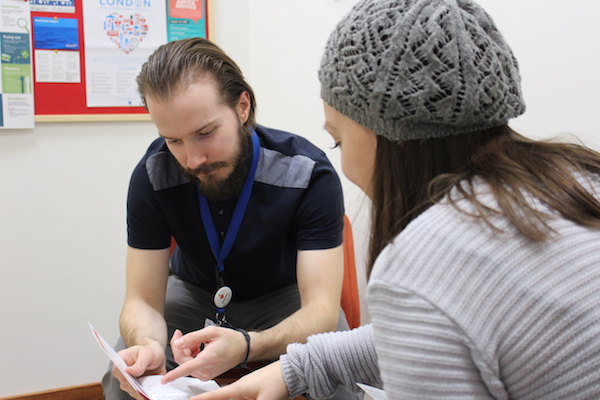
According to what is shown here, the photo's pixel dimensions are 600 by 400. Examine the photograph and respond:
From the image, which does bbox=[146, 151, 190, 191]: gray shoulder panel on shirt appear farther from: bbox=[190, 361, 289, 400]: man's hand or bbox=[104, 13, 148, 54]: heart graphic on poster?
bbox=[104, 13, 148, 54]: heart graphic on poster

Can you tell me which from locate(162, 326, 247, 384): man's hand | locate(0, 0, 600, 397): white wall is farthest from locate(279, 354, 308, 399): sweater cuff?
locate(0, 0, 600, 397): white wall

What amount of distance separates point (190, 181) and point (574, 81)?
42.1 inches

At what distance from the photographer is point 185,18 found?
8.31 feet

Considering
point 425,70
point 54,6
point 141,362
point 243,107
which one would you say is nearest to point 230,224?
point 243,107

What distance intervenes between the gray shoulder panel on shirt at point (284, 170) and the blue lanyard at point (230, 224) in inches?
0.9

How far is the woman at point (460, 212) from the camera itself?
0.62 meters

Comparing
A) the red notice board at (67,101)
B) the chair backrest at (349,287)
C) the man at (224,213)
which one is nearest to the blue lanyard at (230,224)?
the man at (224,213)

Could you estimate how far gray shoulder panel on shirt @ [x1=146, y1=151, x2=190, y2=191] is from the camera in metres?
1.59

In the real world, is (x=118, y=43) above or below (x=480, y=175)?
above

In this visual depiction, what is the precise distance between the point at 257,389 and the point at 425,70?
0.69 metres

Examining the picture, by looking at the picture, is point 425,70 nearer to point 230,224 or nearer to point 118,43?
point 230,224

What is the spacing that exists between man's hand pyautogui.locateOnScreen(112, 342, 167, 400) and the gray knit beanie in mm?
816

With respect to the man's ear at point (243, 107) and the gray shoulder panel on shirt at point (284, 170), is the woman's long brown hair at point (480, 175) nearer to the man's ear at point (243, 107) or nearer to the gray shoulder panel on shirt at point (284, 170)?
the gray shoulder panel on shirt at point (284, 170)

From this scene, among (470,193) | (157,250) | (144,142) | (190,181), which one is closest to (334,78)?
(470,193)
